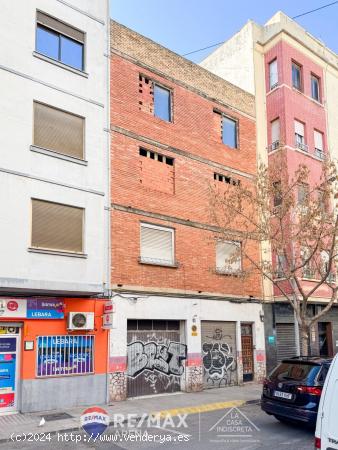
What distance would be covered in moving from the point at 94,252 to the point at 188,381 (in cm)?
553

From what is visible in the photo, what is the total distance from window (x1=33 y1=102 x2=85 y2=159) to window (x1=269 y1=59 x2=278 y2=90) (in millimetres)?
10414

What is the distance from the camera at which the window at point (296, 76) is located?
845 inches

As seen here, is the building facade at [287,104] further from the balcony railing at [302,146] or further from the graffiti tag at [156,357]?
the graffiti tag at [156,357]

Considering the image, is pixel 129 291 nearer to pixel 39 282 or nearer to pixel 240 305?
pixel 39 282

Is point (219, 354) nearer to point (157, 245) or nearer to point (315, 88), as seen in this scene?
point (157, 245)

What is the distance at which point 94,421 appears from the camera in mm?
10805

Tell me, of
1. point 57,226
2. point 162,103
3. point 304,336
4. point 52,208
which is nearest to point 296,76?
point 162,103

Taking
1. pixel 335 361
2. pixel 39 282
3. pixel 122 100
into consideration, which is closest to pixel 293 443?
pixel 335 361

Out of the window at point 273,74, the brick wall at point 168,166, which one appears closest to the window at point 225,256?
the brick wall at point 168,166

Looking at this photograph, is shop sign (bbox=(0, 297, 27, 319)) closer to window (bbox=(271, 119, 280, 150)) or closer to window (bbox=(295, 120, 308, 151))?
window (bbox=(271, 119, 280, 150))

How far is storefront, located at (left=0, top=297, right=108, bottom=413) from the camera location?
39.4ft

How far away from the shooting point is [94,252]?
1369 centimetres

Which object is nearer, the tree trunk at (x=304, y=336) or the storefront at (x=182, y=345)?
the storefront at (x=182, y=345)

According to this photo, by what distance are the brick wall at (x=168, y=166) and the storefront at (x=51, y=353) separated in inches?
70.4
